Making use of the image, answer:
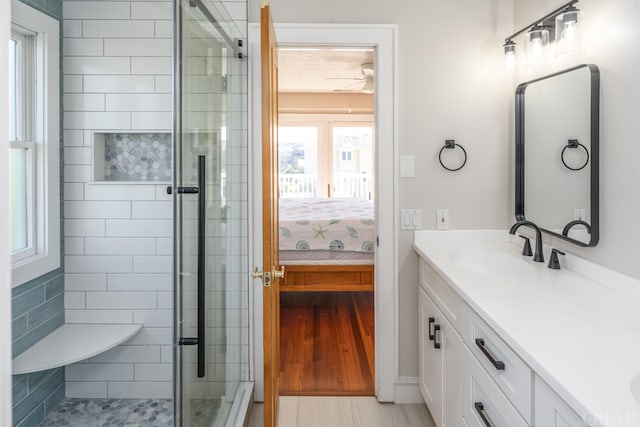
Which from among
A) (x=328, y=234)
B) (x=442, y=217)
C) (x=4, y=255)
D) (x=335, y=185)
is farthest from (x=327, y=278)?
(x=335, y=185)

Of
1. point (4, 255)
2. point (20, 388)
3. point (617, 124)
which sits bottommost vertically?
point (20, 388)

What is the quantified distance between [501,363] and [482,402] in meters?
0.28

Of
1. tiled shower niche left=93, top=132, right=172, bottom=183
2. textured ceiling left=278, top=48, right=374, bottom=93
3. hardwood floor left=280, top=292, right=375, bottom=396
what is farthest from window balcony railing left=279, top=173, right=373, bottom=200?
tiled shower niche left=93, top=132, right=172, bottom=183

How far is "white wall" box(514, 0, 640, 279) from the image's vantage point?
1.59 m

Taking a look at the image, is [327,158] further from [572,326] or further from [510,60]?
[572,326]

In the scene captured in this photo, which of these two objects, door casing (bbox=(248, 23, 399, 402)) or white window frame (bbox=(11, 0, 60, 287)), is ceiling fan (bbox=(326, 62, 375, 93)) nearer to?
door casing (bbox=(248, 23, 399, 402))

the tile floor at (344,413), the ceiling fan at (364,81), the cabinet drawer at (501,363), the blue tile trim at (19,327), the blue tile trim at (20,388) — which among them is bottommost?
the tile floor at (344,413)

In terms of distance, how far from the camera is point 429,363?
2.29 metres

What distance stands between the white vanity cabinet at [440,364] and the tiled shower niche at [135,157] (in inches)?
64.2

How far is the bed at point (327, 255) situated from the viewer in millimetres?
3859

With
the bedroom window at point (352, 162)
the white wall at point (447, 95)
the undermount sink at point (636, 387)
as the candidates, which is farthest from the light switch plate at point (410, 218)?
the bedroom window at point (352, 162)

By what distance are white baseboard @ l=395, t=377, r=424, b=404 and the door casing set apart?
4cm

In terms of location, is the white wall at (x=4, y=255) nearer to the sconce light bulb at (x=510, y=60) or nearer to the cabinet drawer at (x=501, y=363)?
the cabinet drawer at (x=501, y=363)

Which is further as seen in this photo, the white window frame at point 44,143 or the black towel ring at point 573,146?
the white window frame at point 44,143
